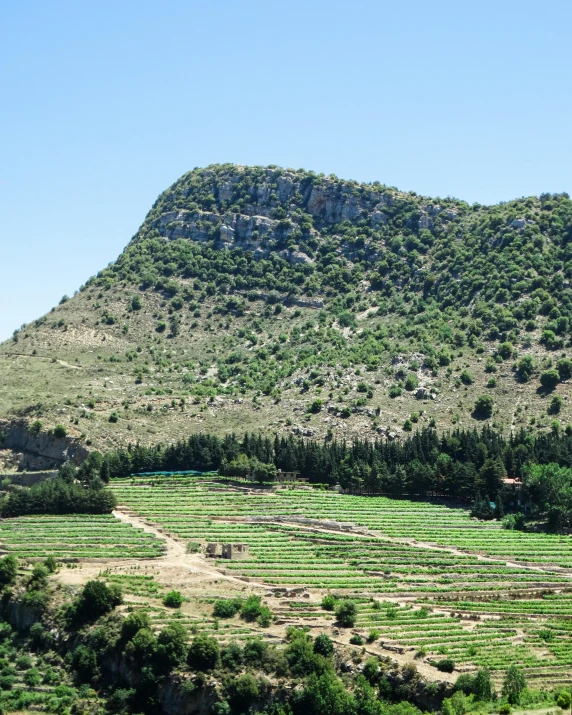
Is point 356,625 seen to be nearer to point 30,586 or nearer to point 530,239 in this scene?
point 30,586

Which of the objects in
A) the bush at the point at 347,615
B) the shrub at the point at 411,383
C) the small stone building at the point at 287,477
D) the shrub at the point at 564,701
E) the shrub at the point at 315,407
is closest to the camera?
the shrub at the point at 564,701

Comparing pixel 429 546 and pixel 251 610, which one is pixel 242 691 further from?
pixel 429 546

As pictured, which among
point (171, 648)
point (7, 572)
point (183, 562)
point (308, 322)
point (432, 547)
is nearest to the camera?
point (171, 648)

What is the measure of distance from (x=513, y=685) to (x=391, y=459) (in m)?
53.5

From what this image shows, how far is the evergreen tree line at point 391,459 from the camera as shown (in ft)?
378

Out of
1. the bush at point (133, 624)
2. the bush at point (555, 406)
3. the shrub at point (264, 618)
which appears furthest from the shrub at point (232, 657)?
the bush at point (555, 406)

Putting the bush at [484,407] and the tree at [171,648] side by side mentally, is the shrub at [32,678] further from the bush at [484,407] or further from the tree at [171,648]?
the bush at [484,407]

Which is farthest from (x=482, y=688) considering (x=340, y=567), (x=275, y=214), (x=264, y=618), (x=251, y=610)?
(x=275, y=214)

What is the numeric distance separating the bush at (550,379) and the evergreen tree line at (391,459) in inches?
510

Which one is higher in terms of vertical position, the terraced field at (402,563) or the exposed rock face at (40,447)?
the exposed rock face at (40,447)

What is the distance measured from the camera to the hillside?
136250 mm

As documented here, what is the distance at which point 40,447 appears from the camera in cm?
12369

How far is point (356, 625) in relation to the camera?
7625 centimetres

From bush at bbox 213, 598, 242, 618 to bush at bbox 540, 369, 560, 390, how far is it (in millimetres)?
68627
